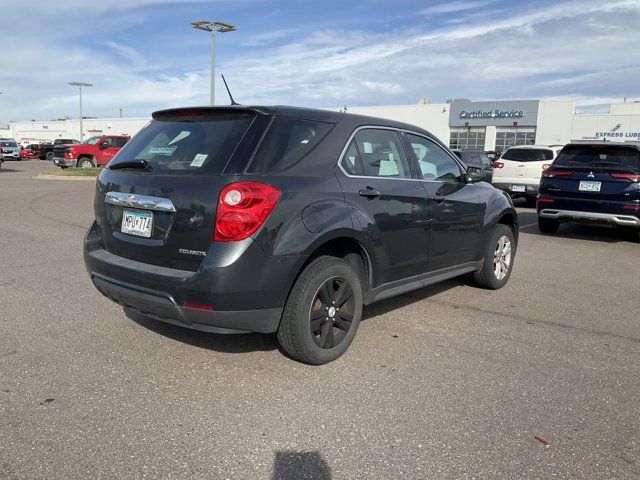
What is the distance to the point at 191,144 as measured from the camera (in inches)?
145

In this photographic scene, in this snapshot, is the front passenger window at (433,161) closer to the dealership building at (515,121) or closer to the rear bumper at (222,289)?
the rear bumper at (222,289)

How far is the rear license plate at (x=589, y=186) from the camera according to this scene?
9.16m

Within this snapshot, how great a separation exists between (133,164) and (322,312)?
170 cm

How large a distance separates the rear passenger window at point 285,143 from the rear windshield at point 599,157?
710 centimetres

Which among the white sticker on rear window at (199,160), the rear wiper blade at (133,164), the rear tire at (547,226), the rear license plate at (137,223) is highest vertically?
the white sticker on rear window at (199,160)

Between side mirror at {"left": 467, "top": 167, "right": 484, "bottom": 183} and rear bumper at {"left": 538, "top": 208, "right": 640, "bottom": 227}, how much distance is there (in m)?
4.83

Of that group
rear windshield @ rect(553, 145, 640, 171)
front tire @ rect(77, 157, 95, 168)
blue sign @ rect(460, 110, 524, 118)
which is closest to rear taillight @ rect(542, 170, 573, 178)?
rear windshield @ rect(553, 145, 640, 171)

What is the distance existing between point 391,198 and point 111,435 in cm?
256

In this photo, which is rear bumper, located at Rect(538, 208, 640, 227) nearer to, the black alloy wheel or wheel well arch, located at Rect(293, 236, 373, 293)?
wheel well arch, located at Rect(293, 236, 373, 293)

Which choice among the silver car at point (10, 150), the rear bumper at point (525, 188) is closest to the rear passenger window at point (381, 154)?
the rear bumper at point (525, 188)

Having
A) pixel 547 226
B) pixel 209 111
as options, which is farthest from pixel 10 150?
pixel 209 111

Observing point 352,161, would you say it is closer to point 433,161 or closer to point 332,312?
point 332,312

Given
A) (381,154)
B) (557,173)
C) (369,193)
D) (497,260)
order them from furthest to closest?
(557,173) < (497,260) < (381,154) < (369,193)

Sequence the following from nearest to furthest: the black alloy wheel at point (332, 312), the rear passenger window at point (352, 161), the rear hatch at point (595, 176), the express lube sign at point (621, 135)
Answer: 1. the black alloy wheel at point (332, 312)
2. the rear passenger window at point (352, 161)
3. the rear hatch at point (595, 176)
4. the express lube sign at point (621, 135)
